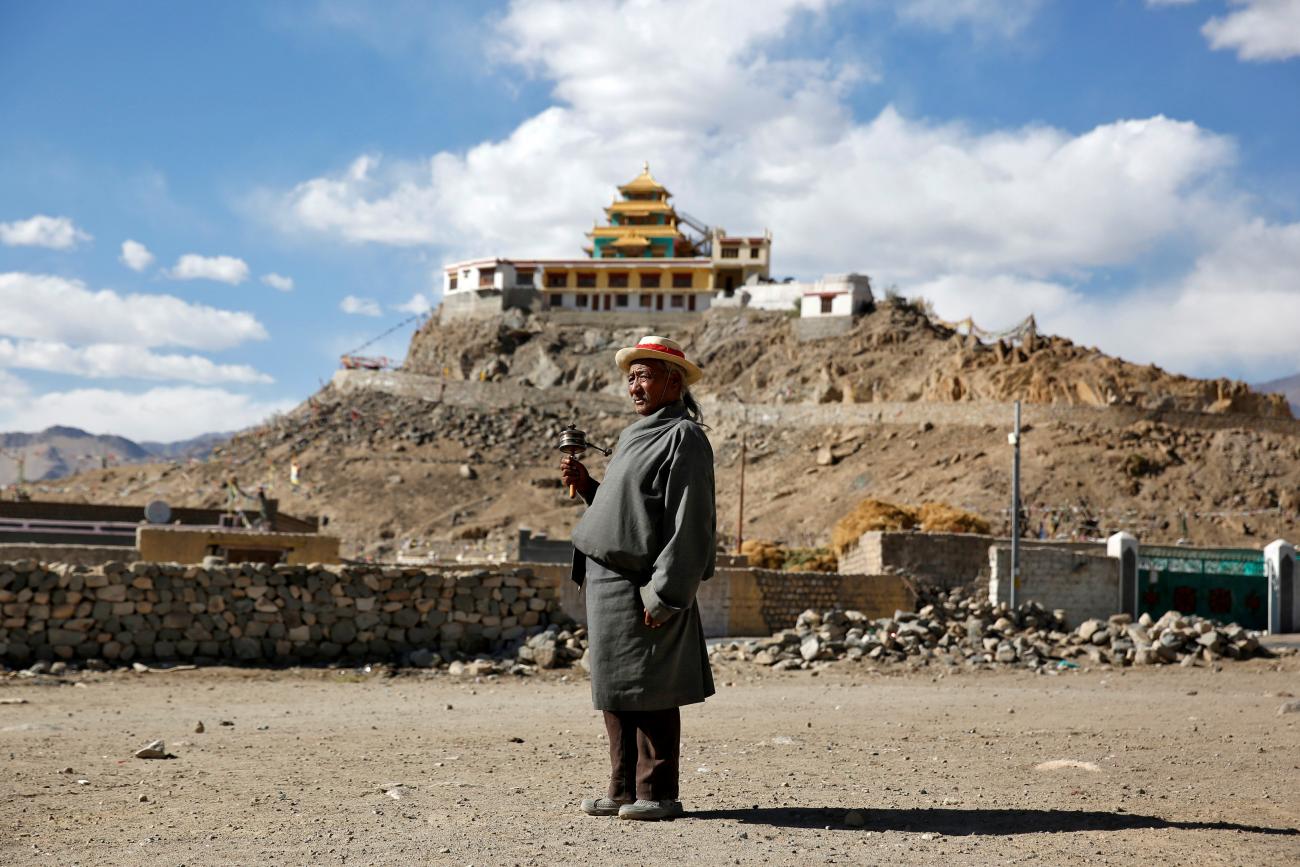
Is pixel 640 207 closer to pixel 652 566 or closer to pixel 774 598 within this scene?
pixel 774 598

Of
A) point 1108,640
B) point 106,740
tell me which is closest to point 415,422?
point 1108,640

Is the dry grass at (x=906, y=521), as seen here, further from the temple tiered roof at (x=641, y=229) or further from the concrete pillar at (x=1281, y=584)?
the temple tiered roof at (x=641, y=229)

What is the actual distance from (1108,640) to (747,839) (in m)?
12.8

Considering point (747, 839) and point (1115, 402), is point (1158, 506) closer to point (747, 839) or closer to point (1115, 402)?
point (1115, 402)

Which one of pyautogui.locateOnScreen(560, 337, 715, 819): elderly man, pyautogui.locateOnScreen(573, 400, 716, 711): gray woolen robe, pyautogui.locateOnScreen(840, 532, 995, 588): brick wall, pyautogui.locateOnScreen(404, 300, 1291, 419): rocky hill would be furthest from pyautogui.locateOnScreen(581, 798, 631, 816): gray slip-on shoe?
pyautogui.locateOnScreen(404, 300, 1291, 419): rocky hill

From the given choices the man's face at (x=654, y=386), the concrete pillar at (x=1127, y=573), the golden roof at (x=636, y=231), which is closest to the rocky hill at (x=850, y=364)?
the golden roof at (x=636, y=231)

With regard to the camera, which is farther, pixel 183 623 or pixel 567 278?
pixel 567 278

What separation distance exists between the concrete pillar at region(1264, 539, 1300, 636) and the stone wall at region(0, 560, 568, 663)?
1529cm

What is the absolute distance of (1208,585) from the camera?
2447cm

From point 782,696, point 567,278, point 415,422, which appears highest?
point 567,278

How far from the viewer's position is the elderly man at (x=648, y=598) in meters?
5.11

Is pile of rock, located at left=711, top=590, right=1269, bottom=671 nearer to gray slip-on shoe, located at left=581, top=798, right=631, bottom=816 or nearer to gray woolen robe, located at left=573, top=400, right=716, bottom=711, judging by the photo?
gray slip-on shoe, located at left=581, top=798, right=631, bottom=816

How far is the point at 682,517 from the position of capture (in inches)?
200

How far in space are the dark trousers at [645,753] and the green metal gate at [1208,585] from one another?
67.7 feet
